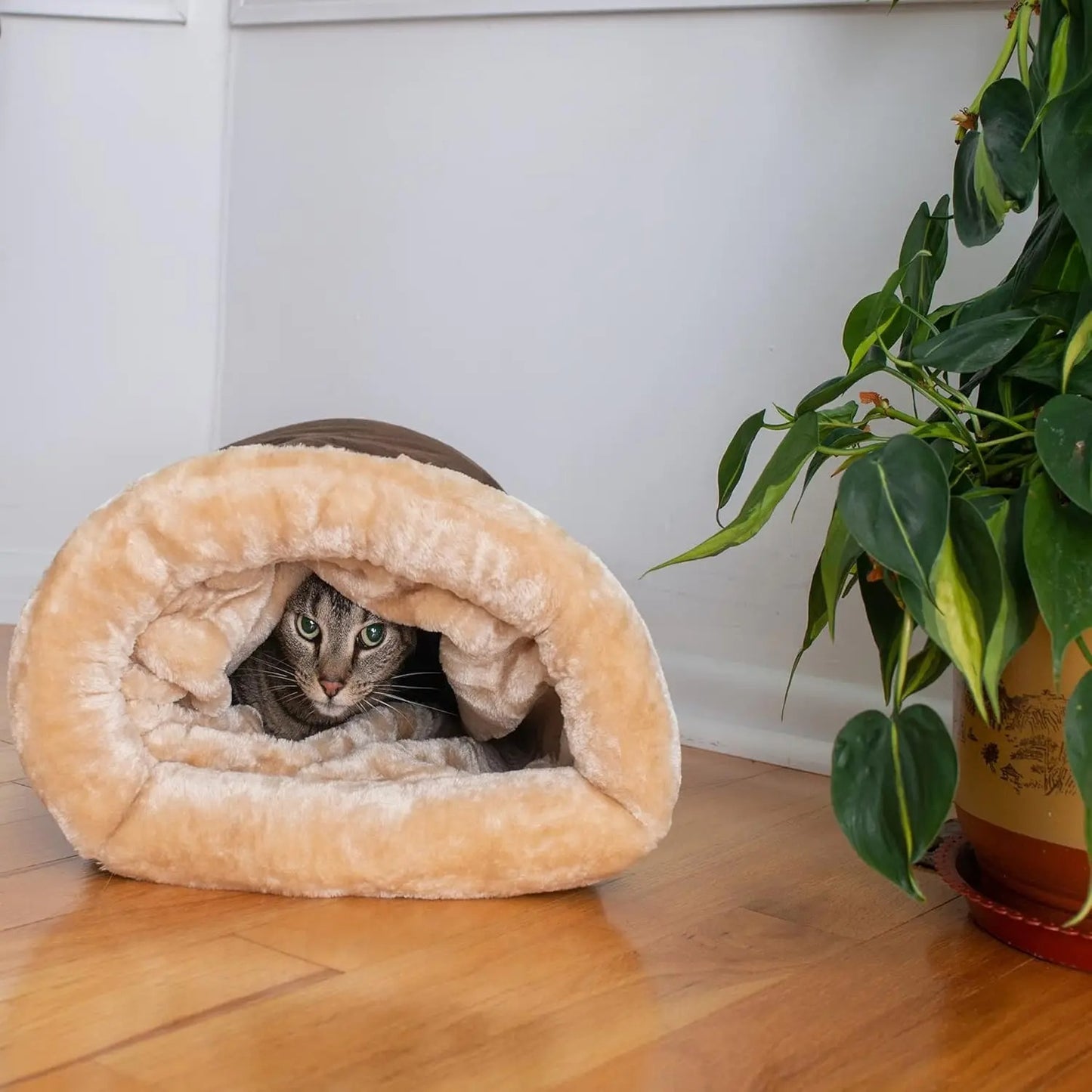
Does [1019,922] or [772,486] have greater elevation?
[772,486]

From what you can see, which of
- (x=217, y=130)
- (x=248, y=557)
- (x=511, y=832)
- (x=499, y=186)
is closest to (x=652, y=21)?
(x=499, y=186)

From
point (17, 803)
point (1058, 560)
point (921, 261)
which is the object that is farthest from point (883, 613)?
point (17, 803)

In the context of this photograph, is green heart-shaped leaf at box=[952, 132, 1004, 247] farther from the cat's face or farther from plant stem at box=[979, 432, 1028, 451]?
the cat's face

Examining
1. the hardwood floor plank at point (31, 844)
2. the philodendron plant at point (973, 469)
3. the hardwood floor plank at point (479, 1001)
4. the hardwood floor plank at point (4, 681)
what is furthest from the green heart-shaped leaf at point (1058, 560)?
the hardwood floor plank at point (4, 681)

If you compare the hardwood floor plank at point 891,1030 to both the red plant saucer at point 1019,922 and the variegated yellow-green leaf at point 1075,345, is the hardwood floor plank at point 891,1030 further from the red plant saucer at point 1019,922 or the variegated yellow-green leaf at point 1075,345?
the variegated yellow-green leaf at point 1075,345

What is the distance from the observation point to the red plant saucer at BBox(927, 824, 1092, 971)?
1.02m

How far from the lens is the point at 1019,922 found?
1.05m

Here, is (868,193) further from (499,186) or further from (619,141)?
(499,186)

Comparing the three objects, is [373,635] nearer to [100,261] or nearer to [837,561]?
[837,561]

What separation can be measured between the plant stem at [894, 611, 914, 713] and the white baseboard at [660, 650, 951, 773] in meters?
0.65

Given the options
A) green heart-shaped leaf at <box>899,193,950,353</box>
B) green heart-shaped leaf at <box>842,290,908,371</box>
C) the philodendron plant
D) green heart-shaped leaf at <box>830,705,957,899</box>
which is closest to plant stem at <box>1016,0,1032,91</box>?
the philodendron plant

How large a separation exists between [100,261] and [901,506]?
1.73 metres

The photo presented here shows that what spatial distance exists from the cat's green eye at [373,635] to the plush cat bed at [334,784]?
301 mm

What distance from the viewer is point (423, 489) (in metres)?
1.10
